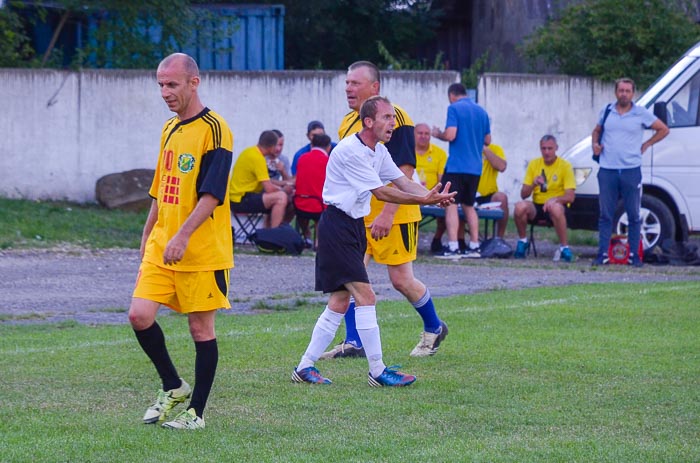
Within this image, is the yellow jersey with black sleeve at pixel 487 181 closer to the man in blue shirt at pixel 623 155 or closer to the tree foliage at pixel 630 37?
the man in blue shirt at pixel 623 155

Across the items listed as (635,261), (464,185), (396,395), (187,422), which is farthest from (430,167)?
(187,422)

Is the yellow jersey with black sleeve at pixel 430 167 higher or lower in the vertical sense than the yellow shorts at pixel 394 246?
higher

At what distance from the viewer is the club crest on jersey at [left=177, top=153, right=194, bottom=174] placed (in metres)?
5.91

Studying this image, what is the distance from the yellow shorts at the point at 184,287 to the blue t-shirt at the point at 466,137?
968cm

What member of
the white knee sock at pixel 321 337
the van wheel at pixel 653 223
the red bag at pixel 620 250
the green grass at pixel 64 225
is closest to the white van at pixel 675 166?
the van wheel at pixel 653 223

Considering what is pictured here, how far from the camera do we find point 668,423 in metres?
6.13

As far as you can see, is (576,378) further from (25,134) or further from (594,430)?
(25,134)

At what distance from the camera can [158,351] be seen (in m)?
6.11

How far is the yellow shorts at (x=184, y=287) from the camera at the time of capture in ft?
19.5

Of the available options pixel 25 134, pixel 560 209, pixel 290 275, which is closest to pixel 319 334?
pixel 290 275

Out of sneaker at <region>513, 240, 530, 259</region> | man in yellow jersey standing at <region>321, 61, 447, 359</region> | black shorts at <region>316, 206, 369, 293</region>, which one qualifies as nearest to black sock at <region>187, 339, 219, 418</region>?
black shorts at <region>316, 206, 369, 293</region>

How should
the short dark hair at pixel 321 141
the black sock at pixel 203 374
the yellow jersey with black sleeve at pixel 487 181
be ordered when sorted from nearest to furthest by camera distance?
1. the black sock at pixel 203 374
2. the short dark hair at pixel 321 141
3. the yellow jersey with black sleeve at pixel 487 181

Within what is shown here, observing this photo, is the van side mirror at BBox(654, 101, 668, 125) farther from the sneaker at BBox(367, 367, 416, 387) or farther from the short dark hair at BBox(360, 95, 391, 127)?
the sneaker at BBox(367, 367, 416, 387)

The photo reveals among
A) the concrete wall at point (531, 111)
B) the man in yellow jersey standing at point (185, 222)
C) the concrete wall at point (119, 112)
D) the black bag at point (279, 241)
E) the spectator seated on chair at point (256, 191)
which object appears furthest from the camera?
the concrete wall at point (531, 111)
